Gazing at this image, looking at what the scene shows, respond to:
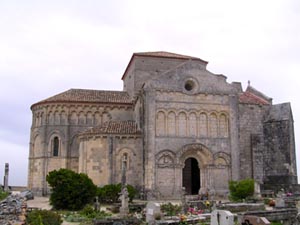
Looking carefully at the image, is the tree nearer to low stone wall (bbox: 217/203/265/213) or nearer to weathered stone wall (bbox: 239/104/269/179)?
low stone wall (bbox: 217/203/265/213)

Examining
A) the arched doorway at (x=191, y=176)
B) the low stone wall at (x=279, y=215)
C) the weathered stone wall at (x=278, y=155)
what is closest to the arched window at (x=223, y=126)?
the arched doorway at (x=191, y=176)

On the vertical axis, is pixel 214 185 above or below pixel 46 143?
below

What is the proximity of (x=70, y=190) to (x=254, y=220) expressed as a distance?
1357 cm

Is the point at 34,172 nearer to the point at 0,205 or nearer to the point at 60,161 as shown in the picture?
the point at 60,161

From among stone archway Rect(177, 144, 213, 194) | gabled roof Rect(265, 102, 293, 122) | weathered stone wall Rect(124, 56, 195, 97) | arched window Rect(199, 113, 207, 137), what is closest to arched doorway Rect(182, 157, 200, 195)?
stone archway Rect(177, 144, 213, 194)

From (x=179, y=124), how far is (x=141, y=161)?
14.4 ft

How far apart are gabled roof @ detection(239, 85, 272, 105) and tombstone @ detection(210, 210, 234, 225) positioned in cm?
2292

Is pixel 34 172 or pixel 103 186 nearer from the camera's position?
pixel 103 186

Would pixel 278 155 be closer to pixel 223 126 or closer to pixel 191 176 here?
pixel 223 126

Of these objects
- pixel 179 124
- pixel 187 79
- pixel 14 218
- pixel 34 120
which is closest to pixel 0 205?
pixel 14 218

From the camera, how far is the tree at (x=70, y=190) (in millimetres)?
24781

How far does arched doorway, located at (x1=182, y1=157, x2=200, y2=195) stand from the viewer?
34.4 m

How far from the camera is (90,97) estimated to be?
127 feet

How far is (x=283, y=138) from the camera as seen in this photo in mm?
35781
